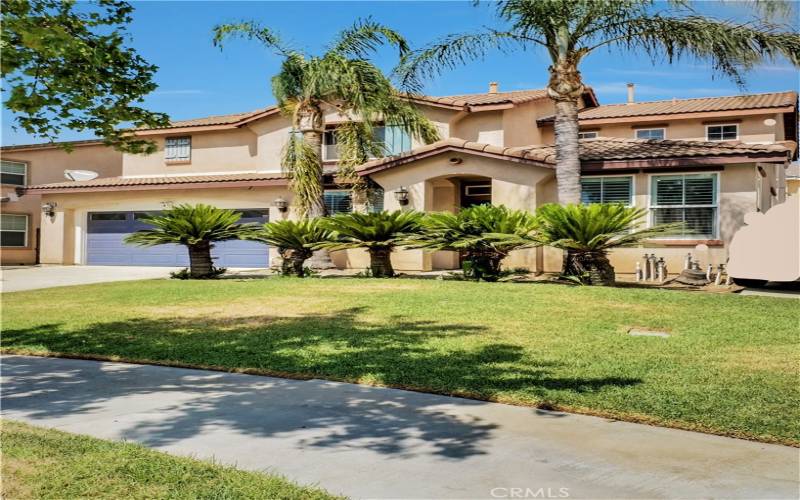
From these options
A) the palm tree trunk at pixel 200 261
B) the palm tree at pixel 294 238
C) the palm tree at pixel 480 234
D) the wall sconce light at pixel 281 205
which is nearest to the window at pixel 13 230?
the wall sconce light at pixel 281 205

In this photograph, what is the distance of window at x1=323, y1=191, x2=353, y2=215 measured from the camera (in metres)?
24.5

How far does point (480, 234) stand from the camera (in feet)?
53.2

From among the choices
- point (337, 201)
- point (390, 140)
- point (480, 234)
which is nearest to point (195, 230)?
point (337, 201)

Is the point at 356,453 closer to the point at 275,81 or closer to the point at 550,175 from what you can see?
the point at 550,175

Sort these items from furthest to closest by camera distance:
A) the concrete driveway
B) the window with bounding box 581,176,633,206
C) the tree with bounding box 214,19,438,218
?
the tree with bounding box 214,19,438,218
the window with bounding box 581,176,633,206
the concrete driveway

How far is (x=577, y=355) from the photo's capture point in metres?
7.63

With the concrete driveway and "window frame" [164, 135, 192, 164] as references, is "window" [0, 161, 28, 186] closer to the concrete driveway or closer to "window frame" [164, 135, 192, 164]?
"window frame" [164, 135, 192, 164]

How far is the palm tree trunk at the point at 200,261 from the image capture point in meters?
18.7

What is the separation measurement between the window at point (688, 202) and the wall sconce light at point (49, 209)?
23945 millimetres

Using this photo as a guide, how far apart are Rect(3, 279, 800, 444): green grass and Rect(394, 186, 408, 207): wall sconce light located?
6538 mm

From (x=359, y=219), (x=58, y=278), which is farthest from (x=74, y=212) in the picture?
(x=359, y=219)

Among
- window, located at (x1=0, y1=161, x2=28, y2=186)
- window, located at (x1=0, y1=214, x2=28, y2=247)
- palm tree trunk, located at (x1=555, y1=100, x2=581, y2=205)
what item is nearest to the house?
window, located at (x1=0, y1=161, x2=28, y2=186)

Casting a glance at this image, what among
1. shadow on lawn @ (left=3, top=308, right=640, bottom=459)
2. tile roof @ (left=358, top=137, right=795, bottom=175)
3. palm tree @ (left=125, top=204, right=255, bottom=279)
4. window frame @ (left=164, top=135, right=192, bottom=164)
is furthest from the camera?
window frame @ (left=164, top=135, right=192, bottom=164)

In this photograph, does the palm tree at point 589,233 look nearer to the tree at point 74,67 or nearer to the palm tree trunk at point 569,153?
the palm tree trunk at point 569,153
